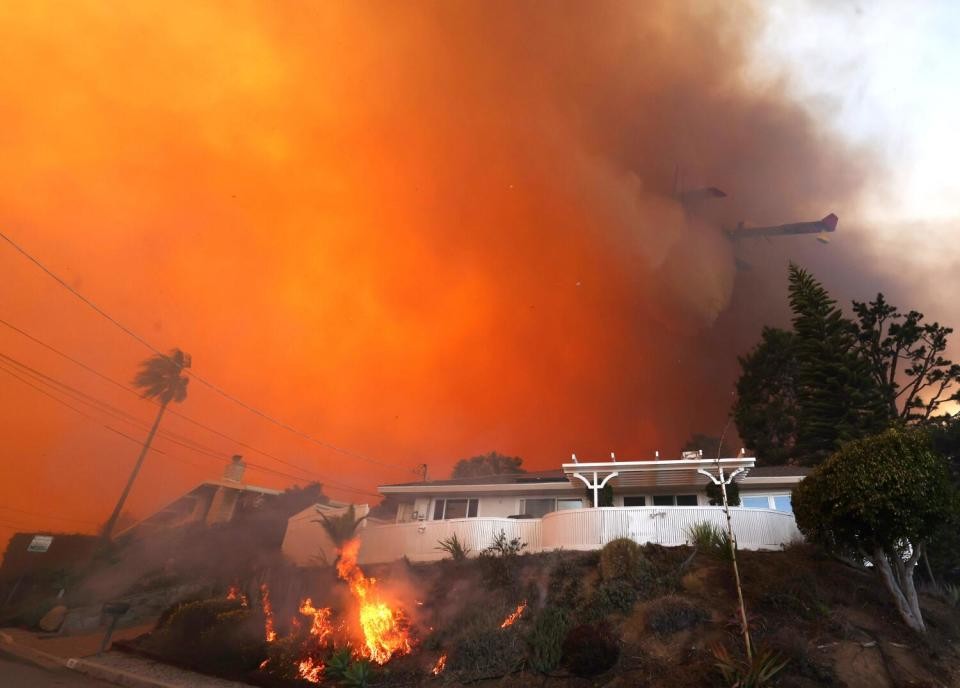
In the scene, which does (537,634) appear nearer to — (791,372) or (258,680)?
(258,680)

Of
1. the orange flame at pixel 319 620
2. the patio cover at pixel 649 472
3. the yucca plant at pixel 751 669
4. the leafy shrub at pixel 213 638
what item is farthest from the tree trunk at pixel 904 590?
the leafy shrub at pixel 213 638

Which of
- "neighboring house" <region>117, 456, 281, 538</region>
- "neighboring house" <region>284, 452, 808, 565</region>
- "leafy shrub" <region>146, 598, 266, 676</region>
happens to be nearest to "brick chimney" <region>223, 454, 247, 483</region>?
"neighboring house" <region>117, 456, 281, 538</region>

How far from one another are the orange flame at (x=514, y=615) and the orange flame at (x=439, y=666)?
6.28ft

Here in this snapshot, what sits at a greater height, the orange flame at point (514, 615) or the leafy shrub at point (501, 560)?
the leafy shrub at point (501, 560)

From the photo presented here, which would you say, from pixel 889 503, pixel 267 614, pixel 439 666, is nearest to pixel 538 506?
pixel 439 666

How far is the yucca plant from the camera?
1073 centimetres

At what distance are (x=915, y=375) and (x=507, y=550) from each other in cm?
3225

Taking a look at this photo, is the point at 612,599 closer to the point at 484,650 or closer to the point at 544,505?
the point at 484,650

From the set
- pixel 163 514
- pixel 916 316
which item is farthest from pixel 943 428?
pixel 163 514

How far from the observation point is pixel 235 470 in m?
41.7

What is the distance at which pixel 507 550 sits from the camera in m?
20.4

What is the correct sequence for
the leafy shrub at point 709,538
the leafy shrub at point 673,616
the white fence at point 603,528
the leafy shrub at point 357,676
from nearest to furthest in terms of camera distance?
the leafy shrub at point 673,616
the leafy shrub at point 357,676
the leafy shrub at point 709,538
the white fence at point 603,528

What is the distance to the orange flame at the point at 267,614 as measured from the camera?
1809 cm

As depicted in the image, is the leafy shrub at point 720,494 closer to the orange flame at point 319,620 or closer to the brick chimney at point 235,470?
the orange flame at point 319,620
